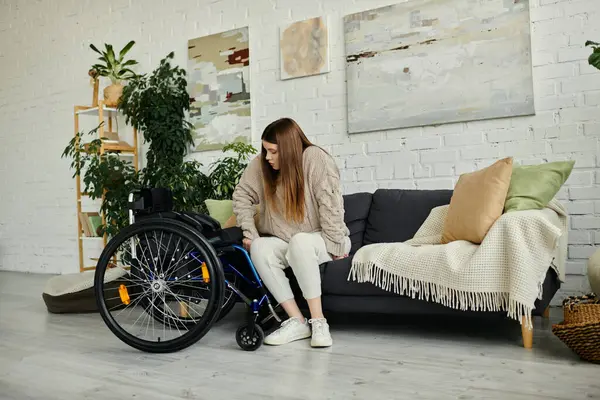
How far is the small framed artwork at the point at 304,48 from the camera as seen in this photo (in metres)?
3.86

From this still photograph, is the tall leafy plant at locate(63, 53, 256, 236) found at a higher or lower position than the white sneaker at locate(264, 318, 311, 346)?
higher

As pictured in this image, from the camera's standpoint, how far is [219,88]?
14.2ft

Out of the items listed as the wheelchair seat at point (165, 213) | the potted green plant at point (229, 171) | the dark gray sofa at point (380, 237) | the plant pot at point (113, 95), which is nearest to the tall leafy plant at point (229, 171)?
the potted green plant at point (229, 171)

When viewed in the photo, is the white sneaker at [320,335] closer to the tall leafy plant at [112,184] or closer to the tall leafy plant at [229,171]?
the tall leafy plant at [229,171]

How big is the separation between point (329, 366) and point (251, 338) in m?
0.38

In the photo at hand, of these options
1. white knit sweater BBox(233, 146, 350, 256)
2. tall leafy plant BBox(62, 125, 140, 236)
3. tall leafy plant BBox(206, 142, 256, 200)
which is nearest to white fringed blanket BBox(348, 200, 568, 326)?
white knit sweater BBox(233, 146, 350, 256)

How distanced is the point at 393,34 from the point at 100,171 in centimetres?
228

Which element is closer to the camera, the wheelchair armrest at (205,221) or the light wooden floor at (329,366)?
the light wooden floor at (329,366)

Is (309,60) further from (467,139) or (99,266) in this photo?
(99,266)

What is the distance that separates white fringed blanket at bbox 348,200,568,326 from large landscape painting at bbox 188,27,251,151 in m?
1.97

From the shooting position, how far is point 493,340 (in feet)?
8.05

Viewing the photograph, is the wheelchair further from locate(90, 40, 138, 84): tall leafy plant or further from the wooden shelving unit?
locate(90, 40, 138, 84): tall leafy plant

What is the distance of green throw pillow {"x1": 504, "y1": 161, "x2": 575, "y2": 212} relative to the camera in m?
2.57

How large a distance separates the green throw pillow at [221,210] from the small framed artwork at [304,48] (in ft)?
3.39
